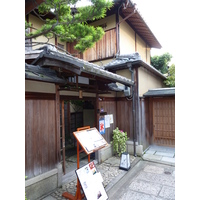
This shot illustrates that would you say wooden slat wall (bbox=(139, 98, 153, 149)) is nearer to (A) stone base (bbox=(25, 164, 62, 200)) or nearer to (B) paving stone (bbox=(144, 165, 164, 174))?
(B) paving stone (bbox=(144, 165, 164, 174))

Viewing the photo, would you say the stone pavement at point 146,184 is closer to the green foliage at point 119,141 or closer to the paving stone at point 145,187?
the paving stone at point 145,187

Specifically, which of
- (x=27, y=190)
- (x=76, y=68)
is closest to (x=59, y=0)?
(x=76, y=68)

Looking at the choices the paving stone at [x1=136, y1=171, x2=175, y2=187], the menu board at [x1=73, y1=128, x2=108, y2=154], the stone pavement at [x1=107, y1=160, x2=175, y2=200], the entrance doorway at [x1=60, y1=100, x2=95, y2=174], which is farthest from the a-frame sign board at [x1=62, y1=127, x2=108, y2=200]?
the entrance doorway at [x1=60, y1=100, x2=95, y2=174]

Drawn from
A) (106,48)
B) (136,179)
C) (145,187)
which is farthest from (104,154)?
(106,48)

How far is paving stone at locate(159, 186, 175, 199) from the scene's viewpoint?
424 centimetres

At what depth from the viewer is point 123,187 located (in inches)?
188

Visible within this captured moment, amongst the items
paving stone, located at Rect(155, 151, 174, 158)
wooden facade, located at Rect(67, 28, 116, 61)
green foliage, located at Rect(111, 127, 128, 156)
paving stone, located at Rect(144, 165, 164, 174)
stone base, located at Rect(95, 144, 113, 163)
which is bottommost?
paving stone, located at Rect(144, 165, 164, 174)

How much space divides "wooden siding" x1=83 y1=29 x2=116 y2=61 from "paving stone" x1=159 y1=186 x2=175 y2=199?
23.1 feet

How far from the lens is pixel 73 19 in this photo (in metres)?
4.15

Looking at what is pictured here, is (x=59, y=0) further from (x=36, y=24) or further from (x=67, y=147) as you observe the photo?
(x=67, y=147)

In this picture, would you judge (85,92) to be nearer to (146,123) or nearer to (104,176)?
(104,176)
